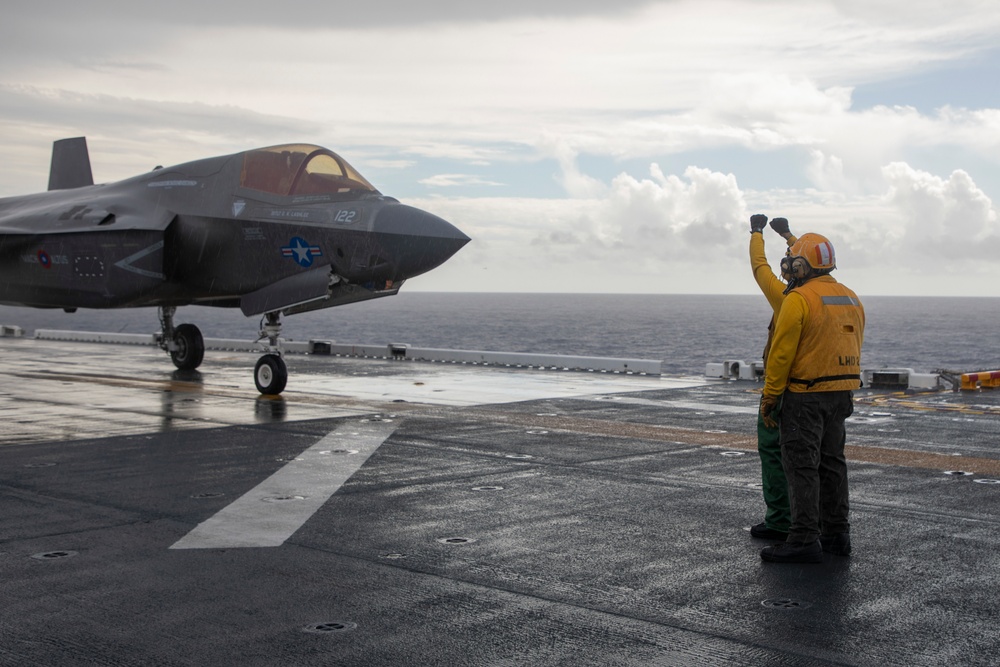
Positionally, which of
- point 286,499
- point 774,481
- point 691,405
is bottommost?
point 286,499

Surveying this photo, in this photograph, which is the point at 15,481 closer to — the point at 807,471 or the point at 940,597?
the point at 807,471

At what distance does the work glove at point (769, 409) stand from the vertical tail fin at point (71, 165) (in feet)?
72.7

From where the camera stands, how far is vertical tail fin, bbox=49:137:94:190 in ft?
83.5

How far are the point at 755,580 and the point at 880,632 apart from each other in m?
1.11

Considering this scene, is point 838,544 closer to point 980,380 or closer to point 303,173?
point 303,173

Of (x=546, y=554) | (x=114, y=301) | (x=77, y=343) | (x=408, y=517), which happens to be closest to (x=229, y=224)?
(x=114, y=301)

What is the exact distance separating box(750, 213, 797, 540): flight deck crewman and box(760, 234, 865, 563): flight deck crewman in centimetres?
24

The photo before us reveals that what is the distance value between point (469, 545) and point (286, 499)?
2.25 m

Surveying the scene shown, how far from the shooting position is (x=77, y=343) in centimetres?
3281

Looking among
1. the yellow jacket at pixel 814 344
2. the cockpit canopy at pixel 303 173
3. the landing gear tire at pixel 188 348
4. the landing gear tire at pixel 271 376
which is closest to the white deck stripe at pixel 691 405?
the landing gear tire at pixel 271 376

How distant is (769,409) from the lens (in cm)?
715

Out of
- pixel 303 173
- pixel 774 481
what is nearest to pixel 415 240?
pixel 303 173

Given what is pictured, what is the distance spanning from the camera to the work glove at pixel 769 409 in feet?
23.1

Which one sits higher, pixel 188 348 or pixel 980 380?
pixel 188 348
